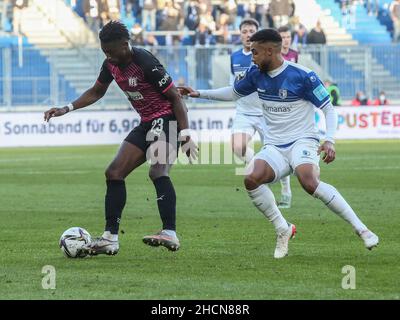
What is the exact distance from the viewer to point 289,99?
1009 cm

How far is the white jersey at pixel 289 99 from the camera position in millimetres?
9992

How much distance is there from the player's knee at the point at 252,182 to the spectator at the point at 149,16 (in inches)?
1116

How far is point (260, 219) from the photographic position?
45.2 ft

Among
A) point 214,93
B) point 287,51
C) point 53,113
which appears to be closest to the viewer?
point 53,113

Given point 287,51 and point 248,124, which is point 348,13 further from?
point 248,124

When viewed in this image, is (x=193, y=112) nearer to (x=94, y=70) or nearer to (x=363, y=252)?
(x=94, y=70)

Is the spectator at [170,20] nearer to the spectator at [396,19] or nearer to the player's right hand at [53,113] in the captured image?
the spectator at [396,19]

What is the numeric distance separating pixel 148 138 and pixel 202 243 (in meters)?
1.48

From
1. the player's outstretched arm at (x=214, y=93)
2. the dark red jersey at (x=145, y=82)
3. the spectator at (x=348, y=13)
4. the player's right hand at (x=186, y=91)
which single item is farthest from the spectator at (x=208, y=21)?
the dark red jersey at (x=145, y=82)

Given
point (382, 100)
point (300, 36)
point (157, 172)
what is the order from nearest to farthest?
point (157, 172) → point (382, 100) → point (300, 36)

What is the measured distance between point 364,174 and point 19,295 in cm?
1346

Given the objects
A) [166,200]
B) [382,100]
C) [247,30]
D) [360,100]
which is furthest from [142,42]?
[166,200]

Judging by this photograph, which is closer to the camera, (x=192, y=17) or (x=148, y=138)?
(x=148, y=138)

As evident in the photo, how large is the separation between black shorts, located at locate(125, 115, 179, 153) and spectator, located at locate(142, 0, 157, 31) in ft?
91.6
